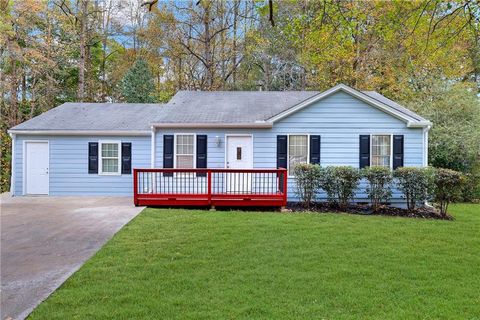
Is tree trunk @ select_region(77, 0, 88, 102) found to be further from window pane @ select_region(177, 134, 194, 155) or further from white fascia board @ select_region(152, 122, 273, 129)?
window pane @ select_region(177, 134, 194, 155)

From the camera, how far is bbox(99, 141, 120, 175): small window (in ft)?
36.9

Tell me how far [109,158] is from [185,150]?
290 cm

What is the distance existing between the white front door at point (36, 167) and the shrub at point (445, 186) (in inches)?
478

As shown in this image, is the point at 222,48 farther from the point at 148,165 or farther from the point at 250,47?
the point at 148,165

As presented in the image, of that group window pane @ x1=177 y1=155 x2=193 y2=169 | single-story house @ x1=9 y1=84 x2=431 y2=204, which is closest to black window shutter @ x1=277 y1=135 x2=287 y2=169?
single-story house @ x1=9 y1=84 x2=431 y2=204

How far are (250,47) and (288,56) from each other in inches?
103

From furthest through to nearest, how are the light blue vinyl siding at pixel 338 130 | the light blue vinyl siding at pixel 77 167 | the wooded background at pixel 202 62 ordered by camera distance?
the wooded background at pixel 202 62 → the light blue vinyl siding at pixel 77 167 → the light blue vinyl siding at pixel 338 130

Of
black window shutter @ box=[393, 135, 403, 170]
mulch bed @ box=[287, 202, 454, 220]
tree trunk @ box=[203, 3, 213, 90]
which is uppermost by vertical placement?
tree trunk @ box=[203, 3, 213, 90]

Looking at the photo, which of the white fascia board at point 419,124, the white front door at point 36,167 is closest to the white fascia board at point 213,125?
the white fascia board at point 419,124

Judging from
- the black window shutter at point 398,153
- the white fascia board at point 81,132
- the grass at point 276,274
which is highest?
the white fascia board at point 81,132

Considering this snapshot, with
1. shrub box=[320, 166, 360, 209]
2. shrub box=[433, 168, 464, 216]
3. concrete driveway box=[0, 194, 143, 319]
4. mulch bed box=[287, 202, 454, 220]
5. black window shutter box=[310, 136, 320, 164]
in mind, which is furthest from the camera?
black window shutter box=[310, 136, 320, 164]

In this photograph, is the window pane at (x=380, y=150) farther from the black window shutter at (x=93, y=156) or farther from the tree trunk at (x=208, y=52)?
the tree trunk at (x=208, y=52)

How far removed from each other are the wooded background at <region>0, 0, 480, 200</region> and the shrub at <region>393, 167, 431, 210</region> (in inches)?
180

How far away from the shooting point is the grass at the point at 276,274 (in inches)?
128
